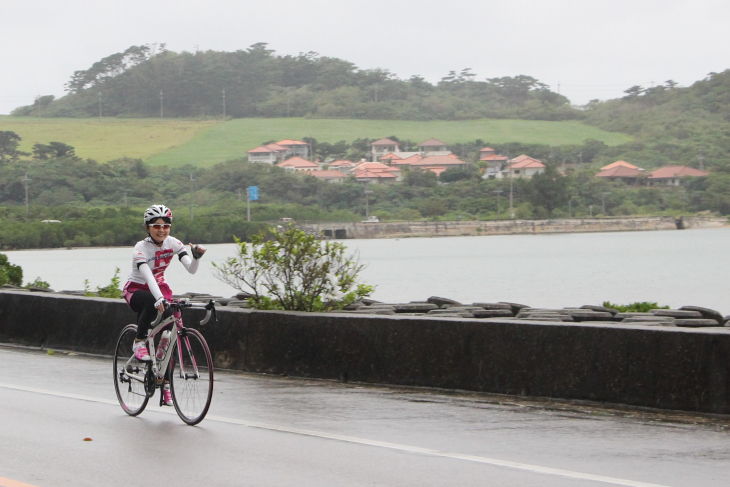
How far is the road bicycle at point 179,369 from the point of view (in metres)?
8.52

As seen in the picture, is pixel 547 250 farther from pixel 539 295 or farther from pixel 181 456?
pixel 181 456

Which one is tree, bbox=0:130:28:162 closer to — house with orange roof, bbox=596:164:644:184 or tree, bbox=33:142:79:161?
tree, bbox=33:142:79:161

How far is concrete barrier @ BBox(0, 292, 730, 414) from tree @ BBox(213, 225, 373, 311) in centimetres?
96

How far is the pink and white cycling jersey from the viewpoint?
29.5 feet

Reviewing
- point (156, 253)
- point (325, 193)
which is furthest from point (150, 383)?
point (325, 193)

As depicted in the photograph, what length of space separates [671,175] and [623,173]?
8138mm

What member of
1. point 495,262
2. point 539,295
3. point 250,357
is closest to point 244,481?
point 250,357

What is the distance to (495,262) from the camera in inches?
3851

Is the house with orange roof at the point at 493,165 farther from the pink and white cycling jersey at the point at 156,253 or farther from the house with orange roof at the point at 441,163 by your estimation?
the pink and white cycling jersey at the point at 156,253

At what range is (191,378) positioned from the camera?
861 cm

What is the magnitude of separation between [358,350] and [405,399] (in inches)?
50.7

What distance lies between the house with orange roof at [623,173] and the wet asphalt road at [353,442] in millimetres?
168824

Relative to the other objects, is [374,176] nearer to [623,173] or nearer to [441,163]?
[441,163]

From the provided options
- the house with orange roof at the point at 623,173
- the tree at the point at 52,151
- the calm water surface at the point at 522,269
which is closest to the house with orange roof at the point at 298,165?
the tree at the point at 52,151
